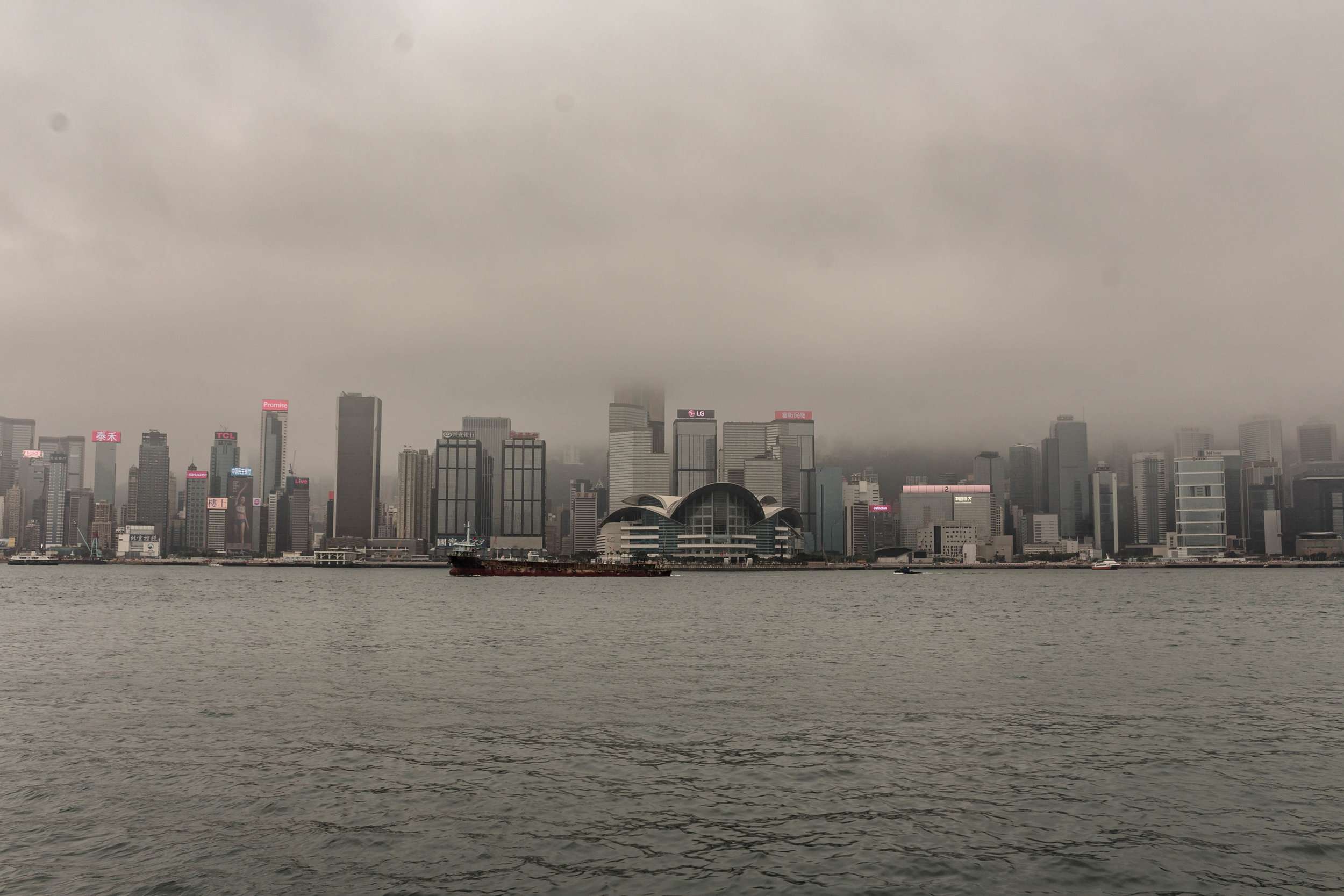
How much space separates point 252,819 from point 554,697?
1640 cm

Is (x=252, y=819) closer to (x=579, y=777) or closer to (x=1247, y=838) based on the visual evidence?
(x=579, y=777)

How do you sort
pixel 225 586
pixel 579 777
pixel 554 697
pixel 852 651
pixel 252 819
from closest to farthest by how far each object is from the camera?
pixel 252 819
pixel 579 777
pixel 554 697
pixel 852 651
pixel 225 586

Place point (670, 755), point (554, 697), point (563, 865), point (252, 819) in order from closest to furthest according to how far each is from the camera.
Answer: point (563, 865) → point (252, 819) → point (670, 755) → point (554, 697)

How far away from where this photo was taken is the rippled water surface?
57.9 feet

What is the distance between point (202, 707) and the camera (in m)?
33.8

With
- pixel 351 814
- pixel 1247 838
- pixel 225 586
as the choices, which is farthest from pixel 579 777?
pixel 225 586

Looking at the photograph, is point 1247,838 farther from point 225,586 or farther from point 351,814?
point 225,586


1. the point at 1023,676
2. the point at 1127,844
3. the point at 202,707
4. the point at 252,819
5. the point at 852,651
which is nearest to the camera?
the point at 1127,844

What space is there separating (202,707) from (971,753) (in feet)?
85.1

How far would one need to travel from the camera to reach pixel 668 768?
25.1 m

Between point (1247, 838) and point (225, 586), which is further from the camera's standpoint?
point (225, 586)

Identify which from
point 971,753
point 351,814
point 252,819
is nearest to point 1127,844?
point 971,753

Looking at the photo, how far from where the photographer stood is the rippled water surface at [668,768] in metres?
17.6

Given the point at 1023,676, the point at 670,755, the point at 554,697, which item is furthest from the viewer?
the point at 1023,676
